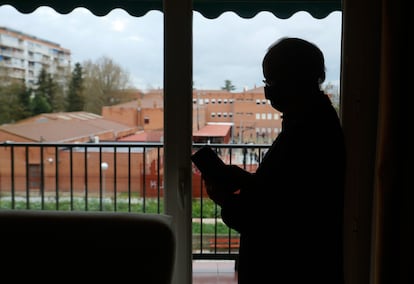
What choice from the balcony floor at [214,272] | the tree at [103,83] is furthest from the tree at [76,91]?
the balcony floor at [214,272]

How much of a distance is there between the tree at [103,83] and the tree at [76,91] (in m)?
0.02

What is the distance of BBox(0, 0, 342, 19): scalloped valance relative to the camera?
1.95 metres

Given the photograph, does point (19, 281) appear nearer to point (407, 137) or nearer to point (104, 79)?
point (104, 79)

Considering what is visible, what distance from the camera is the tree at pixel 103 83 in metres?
2.09

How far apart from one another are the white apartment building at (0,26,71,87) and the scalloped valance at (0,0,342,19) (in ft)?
0.54

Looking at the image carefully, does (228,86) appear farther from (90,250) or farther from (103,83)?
(90,250)

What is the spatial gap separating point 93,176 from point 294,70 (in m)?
1.98

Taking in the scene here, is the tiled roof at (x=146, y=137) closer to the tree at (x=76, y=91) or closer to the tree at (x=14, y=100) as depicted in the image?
the tree at (x=76, y=91)

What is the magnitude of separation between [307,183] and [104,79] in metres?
1.31

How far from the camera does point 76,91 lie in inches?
83.0

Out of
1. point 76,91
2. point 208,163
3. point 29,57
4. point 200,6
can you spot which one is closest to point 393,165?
point 208,163

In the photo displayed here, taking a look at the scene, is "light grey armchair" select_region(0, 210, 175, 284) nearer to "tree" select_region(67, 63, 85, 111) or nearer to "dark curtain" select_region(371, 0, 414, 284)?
"tree" select_region(67, 63, 85, 111)

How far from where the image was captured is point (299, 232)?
1.17m

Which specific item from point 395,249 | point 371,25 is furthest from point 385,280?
point 371,25
